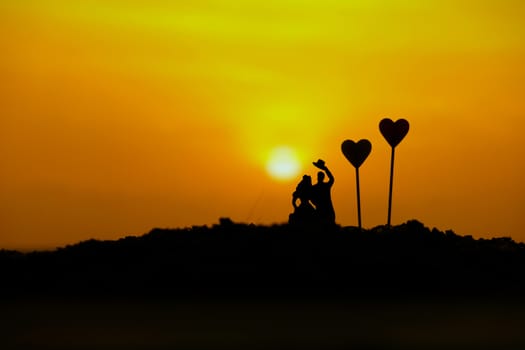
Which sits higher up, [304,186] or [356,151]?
[356,151]

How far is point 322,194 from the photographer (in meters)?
42.4

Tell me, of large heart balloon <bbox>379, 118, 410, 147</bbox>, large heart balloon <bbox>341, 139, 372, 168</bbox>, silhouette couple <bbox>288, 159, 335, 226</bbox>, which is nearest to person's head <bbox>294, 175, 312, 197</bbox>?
silhouette couple <bbox>288, 159, 335, 226</bbox>

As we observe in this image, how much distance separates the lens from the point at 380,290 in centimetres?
3941

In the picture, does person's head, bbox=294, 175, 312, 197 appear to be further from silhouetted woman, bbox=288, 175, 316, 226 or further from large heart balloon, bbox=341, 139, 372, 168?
large heart balloon, bbox=341, 139, 372, 168

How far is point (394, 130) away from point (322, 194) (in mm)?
6579

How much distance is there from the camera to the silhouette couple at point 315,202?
42.4m

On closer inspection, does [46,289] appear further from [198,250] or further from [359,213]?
[359,213]

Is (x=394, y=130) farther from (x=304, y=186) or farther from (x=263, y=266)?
(x=263, y=266)

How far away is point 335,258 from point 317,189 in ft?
10.4

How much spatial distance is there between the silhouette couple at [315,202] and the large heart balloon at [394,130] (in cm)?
596

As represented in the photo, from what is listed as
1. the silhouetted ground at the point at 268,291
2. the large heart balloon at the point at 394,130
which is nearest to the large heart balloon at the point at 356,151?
the large heart balloon at the point at 394,130

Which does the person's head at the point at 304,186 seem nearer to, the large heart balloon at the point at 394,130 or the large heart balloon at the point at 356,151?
the large heart balloon at the point at 356,151

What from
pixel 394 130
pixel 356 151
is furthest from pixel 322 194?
pixel 394 130

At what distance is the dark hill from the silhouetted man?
84 centimetres
